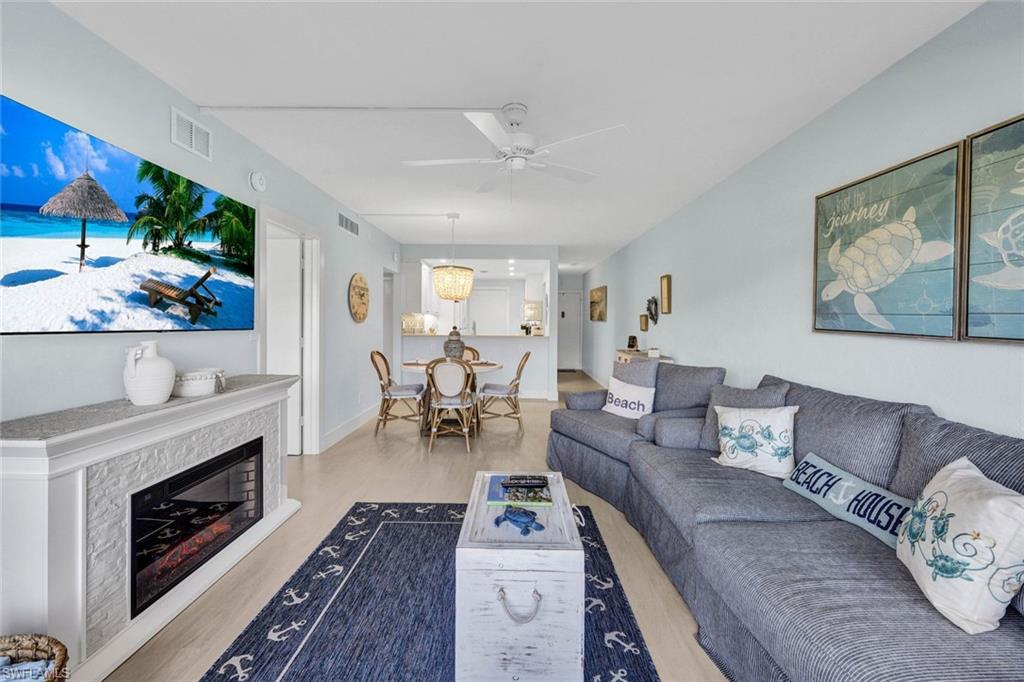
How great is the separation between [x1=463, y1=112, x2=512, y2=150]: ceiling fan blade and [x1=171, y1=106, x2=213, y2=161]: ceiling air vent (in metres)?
1.64

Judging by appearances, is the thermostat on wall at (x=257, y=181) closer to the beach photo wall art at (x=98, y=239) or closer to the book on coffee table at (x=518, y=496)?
the beach photo wall art at (x=98, y=239)

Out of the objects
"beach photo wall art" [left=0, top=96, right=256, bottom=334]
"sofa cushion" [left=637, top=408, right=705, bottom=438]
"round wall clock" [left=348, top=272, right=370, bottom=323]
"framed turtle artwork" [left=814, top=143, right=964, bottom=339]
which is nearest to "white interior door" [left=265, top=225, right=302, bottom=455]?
"round wall clock" [left=348, top=272, right=370, bottom=323]

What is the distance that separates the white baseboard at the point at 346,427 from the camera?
14.5 feet

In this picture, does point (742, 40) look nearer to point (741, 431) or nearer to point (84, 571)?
point (741, 431)

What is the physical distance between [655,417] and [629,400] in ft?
1.72

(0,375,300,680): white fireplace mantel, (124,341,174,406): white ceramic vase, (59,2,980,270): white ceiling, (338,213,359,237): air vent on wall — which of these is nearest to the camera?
(0,375,300,680): white fireplace mantel

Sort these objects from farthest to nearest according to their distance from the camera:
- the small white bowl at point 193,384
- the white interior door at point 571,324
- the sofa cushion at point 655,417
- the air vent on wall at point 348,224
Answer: the white interior door at point 571,324
the air vent on wall at point 348,224
the sofa cushion at point 655,417
the small white bowl at point 193,384

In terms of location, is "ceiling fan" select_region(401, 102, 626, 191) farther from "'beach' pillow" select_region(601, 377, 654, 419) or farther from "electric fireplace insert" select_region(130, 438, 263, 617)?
"electric fireplace insert" select_region(130, 438, 263, 617)

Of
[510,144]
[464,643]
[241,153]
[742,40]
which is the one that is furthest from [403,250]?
[464,643]

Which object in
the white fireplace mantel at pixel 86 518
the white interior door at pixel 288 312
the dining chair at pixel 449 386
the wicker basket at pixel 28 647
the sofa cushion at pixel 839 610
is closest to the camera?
the sofa cushion at pixel 839 610

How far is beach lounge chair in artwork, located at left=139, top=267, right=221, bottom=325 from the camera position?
7.30ft

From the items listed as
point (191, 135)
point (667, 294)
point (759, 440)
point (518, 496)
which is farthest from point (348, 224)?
point (759, 440)

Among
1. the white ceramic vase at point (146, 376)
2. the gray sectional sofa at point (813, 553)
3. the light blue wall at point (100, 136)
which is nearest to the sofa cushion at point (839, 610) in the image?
the gray sectional sofa at point (813, 553)

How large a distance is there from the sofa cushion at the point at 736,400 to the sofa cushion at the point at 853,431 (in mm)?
169
